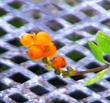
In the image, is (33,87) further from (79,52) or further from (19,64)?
(79,52)

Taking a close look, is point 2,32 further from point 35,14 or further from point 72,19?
point 72,19

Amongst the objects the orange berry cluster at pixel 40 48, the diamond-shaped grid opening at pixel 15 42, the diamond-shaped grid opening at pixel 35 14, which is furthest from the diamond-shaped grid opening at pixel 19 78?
the orange berry cluster at pixel 40 48

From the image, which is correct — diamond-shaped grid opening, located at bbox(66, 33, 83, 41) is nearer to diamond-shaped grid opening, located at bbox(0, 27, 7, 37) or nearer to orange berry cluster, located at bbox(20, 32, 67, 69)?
diamond-shaped grid opening, located at bbox(0, 27, 7, 37)

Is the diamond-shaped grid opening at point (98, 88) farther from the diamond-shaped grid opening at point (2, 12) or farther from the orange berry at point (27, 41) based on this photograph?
the orange berry at point (27, 41)

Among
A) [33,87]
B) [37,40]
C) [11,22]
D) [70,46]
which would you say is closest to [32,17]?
[11,22]

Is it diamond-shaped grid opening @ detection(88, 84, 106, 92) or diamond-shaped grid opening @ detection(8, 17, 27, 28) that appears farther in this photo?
diamond-shaped grid opening @ detection(8, 17, 27, 28)

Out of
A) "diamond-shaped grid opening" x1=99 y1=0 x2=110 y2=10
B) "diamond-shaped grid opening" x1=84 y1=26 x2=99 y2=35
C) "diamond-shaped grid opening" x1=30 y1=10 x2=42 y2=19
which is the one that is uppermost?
"diamond-shaped grid opening" x1=99 y1=0 x2=110 y2=10

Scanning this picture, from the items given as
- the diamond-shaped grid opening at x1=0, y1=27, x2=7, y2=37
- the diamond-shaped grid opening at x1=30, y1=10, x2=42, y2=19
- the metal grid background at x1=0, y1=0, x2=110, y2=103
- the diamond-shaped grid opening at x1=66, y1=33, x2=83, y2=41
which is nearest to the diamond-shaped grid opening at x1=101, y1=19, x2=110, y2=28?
the metal grid background at x1=0, y1=0, x2=110, y2=103
